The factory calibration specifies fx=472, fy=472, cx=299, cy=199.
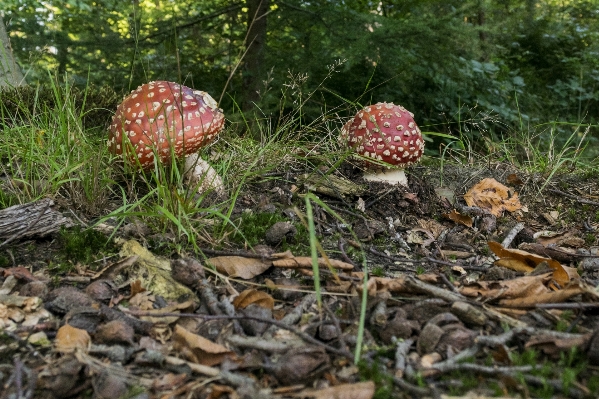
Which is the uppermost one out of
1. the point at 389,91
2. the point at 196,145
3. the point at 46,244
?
the point at 196,145

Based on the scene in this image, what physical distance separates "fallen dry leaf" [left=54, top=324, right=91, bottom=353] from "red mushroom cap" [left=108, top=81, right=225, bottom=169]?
4.53 feet

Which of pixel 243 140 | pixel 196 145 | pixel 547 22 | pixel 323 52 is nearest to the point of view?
pixel 196 145

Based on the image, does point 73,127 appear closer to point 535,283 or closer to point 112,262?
point 112,262

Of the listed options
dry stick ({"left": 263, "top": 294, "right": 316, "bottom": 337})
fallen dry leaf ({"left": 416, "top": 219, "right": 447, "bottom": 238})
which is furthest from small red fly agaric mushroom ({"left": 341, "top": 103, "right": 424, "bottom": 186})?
dry stick ({"left": 263, "top": 294, "right": 316, "bottom": 337})

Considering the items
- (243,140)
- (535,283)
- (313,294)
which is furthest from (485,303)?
(243,140)

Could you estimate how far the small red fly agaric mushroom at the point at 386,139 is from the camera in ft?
10.8

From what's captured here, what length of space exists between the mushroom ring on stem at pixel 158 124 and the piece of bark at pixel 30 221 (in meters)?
0.55

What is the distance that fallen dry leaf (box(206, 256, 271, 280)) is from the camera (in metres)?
2.00

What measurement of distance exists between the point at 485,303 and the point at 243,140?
2.61 meters

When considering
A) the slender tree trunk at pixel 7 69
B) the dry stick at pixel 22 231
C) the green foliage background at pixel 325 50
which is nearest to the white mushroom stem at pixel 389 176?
the green foliage background at pixel 325 50

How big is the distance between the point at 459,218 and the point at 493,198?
0.42 m

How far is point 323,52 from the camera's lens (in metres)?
5.18

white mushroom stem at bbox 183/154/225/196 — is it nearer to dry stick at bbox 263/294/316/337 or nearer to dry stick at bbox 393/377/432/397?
dry stick at bbox 263/294/316/337

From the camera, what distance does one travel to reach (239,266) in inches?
80.1
